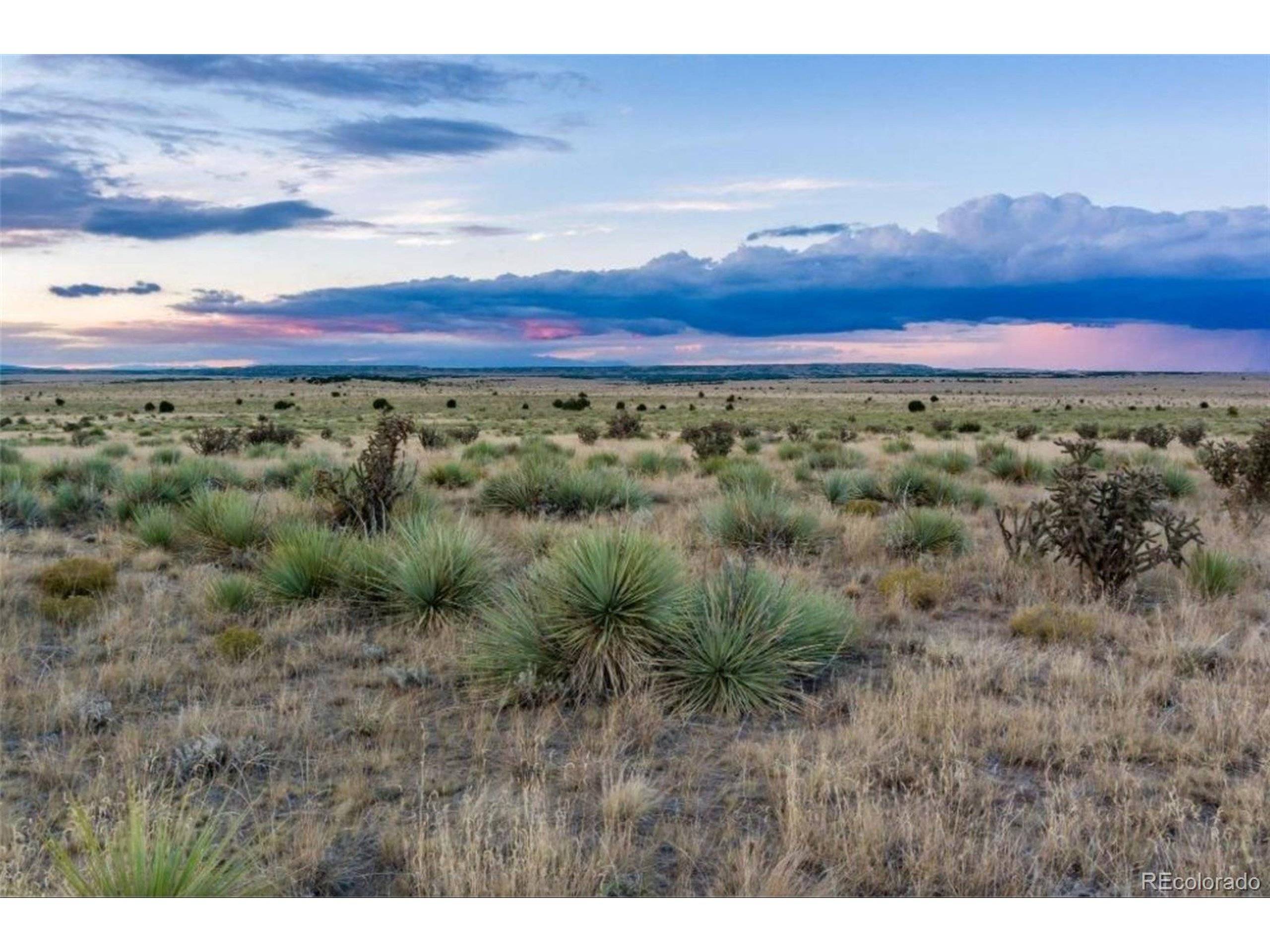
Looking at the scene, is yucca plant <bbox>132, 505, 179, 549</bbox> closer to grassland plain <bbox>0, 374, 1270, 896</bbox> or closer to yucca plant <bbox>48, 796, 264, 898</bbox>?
grassland plain <bbox>0, 374, 1270, 896</bbox>

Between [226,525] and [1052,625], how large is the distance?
8.11 metres

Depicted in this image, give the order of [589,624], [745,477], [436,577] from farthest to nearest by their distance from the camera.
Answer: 1. [745,477]
2. [436,577]
3. [589,624]

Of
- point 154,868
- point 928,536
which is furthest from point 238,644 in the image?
point 928,536

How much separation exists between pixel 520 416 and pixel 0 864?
1897 inches

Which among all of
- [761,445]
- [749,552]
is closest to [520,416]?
[761,445]

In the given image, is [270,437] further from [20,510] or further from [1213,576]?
[1213,576]

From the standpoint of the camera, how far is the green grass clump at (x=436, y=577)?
7.87m

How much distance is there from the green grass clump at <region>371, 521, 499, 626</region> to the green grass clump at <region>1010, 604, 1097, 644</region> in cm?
426

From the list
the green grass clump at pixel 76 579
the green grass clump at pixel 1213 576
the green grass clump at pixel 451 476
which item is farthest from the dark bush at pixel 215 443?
the green grass clump at pixel 1213 576

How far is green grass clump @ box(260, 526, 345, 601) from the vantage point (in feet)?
27.3

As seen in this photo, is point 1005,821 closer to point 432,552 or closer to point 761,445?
point 432,552

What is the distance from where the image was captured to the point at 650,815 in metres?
4.61

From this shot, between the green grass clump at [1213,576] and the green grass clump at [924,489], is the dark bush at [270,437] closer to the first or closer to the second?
the green grass clump at [924,489]

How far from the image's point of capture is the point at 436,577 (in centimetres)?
792
